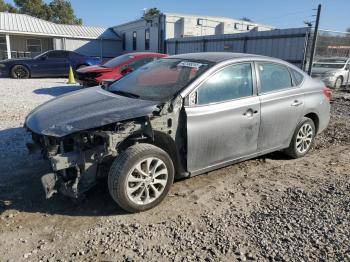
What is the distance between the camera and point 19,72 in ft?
49.7

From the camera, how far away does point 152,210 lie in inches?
138

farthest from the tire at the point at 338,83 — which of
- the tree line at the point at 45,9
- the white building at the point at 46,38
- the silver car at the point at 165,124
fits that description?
the tree line at the point at 45,9

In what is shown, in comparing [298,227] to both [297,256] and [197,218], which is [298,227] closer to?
[297,256]

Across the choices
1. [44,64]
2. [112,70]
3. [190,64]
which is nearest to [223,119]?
[190,64]

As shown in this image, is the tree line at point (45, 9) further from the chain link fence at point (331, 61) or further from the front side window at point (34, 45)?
the chain link fence at point (331, 61)

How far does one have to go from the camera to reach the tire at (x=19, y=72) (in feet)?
49.2

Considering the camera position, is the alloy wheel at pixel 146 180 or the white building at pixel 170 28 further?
the white building at pixel 170 28

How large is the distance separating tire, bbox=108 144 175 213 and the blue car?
13.9m

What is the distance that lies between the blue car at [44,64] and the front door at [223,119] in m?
13.6

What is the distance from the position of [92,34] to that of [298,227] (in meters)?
31.3

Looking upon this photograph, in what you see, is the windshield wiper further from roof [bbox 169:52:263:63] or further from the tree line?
the tree line

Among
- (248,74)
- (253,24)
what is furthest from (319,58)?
(253,24)

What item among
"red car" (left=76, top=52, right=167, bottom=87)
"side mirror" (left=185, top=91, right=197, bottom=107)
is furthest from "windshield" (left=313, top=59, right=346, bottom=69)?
"side mirror" (left=185, top=91, right=197, bottom=107)

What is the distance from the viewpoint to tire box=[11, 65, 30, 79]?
14996mm
